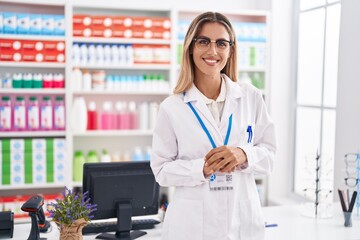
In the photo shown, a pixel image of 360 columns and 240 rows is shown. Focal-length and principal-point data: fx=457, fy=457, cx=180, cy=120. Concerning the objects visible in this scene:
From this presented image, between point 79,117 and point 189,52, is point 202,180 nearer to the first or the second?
point 189,52

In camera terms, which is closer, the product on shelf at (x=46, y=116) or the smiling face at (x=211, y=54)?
the smiling face at (x=211, y=54)

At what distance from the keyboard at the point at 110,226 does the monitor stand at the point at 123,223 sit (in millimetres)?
59

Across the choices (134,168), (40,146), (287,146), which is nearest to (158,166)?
(134,168)

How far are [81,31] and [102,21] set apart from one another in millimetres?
208

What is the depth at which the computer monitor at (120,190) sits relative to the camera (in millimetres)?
2400

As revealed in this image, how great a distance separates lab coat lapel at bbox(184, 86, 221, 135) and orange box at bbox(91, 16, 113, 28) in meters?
2.44

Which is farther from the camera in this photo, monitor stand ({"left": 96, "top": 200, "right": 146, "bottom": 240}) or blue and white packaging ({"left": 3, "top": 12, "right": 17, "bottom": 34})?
blue and white packaging ({"left": 3, "top": 12, "right": 17, "bottom": 34})

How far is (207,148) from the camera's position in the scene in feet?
5.92

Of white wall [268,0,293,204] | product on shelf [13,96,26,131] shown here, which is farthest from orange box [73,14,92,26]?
white wall [268,0,293,204]

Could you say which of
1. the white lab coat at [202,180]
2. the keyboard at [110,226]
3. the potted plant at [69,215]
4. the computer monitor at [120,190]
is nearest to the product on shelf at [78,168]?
the keyboard at [110,226]

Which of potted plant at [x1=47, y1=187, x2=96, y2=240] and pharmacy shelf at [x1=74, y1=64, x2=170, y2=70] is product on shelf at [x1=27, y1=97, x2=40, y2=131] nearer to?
pharmacy shelf at [x1=74, y1=64, x2=170, y2=70]

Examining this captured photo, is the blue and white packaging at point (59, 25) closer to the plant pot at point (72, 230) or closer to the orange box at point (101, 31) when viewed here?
the orange box at point (101, 31)

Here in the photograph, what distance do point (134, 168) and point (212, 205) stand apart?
759 millimetres

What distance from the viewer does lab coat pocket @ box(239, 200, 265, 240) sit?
183cm
